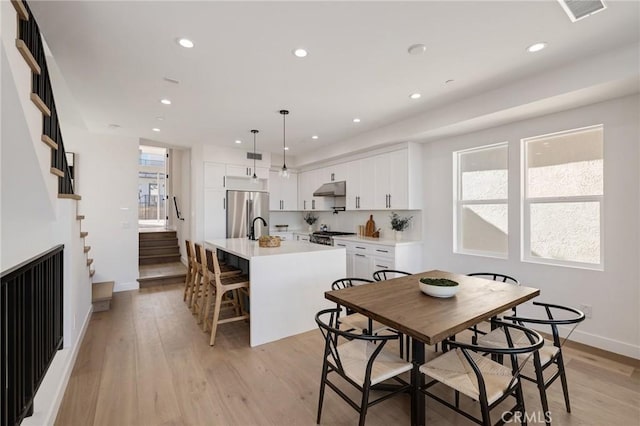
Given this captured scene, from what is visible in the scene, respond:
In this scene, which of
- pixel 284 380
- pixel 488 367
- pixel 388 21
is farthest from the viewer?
pixel 284 380

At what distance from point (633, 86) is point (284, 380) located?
3.92 meters

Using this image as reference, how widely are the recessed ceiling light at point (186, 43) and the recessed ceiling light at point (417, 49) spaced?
68.7 inches

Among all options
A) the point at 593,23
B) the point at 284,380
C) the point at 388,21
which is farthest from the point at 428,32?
the point at 284,380

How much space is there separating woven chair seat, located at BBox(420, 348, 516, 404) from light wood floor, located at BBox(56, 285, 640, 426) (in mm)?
478

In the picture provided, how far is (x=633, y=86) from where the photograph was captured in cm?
257

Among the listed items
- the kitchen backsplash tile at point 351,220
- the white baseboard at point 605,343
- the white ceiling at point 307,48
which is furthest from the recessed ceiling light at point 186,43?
the white baseboard at point 605,343

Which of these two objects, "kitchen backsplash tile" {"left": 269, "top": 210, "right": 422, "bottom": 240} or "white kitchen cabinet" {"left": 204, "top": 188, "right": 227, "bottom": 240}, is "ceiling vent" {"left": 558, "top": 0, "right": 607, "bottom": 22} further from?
"white kitchen cabinet" {"left": 204, "top": 188, "right": 227, "bottom": 240}

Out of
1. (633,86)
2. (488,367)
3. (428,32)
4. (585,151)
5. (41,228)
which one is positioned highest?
(428,32)

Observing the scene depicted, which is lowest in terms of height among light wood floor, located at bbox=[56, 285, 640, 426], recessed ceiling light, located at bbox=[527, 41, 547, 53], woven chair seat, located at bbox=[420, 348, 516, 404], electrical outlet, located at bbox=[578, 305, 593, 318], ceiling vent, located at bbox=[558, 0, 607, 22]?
light wood floor, located at bbox=[56, 285, 640, 426]

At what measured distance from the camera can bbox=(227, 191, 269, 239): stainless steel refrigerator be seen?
6.11 m

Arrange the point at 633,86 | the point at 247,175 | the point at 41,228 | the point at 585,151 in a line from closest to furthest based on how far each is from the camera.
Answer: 1. the point at 41,228
2. the point at 633,86
3. the point at 585,151
4. the point at 247,175


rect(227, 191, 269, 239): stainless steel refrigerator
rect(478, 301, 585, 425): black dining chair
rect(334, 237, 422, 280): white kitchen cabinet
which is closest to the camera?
rect(478, 301, 585, 425): black dining chair

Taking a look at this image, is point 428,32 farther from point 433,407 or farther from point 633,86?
point 433,407

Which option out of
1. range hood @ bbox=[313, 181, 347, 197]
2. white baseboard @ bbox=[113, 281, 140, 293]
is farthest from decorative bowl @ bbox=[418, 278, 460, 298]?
white baseboard @ bbox=[113, 281, 140, 293]
